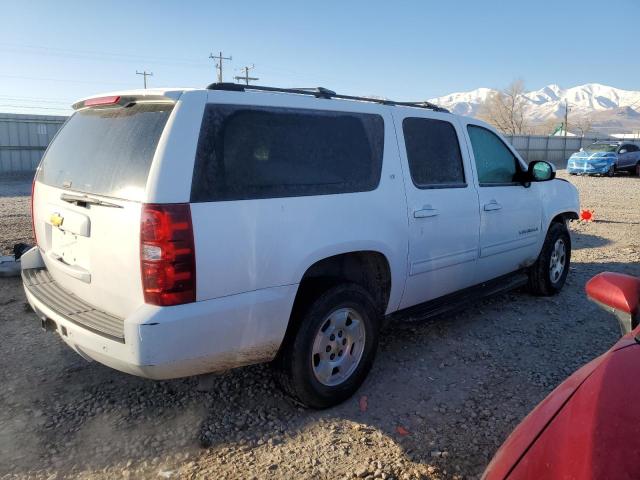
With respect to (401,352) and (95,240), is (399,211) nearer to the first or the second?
(401,352)

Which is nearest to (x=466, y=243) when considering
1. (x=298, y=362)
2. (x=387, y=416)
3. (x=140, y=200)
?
(x=387, y=416)

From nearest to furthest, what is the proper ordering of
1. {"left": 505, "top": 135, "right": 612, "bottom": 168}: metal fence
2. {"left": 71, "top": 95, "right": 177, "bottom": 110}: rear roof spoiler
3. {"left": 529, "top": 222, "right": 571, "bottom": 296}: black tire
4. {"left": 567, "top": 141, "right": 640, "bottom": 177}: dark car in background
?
1. {"left": 71, "top": 95, "right": 177, "bottom": 110}: rear roof spoiler
2. {"left": 529, "top": 222, "right": 571, "bottom": 296}: black tire
3. {"left": 567, "top": 141, "right": 640, "bottom": 177}: dark car in background
4. {"left": 505, "top": 135, "right": 612, "bottom": 168}: metal fence

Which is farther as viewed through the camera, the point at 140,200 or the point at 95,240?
the point at 95,240

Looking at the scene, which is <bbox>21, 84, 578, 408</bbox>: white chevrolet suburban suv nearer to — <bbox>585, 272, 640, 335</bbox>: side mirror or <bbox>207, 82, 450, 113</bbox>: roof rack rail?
<bbox>207, 82, 450, 113</bbox>: roof rack rail

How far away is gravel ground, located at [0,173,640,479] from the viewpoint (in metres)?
2.73

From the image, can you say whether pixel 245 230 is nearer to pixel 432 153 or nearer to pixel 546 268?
pixel 432 153

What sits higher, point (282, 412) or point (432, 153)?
point (432, 153)

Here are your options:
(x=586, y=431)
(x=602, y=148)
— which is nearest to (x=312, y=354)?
(x=586, y=431)

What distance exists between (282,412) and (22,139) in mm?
23035

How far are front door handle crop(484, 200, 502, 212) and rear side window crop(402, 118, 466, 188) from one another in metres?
0.35

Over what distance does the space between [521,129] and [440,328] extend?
105 metres

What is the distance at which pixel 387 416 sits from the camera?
3.20 m

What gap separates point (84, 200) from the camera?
2770 millimetres

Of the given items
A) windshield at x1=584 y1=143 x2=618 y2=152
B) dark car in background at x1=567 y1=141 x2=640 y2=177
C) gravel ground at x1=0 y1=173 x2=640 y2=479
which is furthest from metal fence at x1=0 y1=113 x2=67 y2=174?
windshield at x1=584 y1=143 x2=618 y2=152
